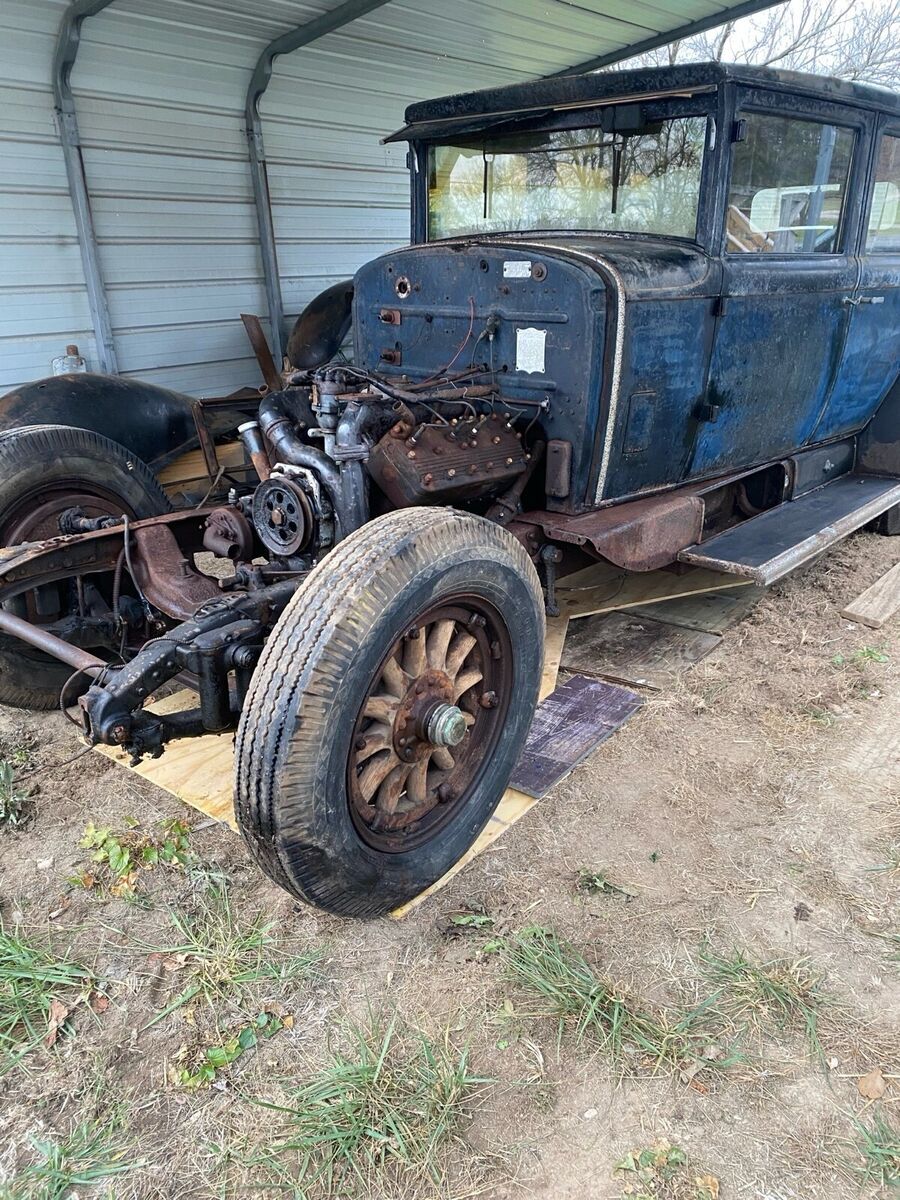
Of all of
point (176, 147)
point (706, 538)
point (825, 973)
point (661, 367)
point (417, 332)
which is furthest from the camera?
point (176, 147)

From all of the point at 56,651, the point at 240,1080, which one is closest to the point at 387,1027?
the point at 240,1080

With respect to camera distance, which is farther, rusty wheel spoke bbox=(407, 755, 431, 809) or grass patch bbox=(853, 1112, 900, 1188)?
rusty wheel spoke bbox=(407, 755, 431, 809)

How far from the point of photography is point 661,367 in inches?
138

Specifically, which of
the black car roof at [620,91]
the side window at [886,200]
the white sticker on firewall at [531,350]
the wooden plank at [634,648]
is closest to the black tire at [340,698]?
the white sticker on firewall at [531,350]

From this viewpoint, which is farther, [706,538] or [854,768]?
[706,538]

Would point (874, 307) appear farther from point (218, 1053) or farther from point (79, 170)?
point (79, 170)

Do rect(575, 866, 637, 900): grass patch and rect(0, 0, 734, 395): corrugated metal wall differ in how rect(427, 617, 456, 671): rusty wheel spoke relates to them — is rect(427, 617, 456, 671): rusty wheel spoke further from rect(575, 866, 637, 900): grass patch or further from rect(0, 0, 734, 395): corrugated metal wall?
rect(0, 0, 734, 395): corrugated metal wall

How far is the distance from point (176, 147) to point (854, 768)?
6077 mm

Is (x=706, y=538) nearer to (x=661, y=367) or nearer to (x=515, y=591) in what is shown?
(x=661, y=367)

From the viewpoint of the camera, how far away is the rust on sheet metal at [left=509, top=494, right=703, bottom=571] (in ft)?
11.0

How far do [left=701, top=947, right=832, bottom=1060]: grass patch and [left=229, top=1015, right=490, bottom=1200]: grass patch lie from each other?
0.69 metres

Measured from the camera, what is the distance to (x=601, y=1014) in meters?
2.19

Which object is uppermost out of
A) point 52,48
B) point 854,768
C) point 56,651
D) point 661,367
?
point 52,48

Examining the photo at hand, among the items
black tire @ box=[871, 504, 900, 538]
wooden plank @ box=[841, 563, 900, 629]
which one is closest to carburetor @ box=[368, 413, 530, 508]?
wooden plank @ box=[841, 563, 900, 629]
